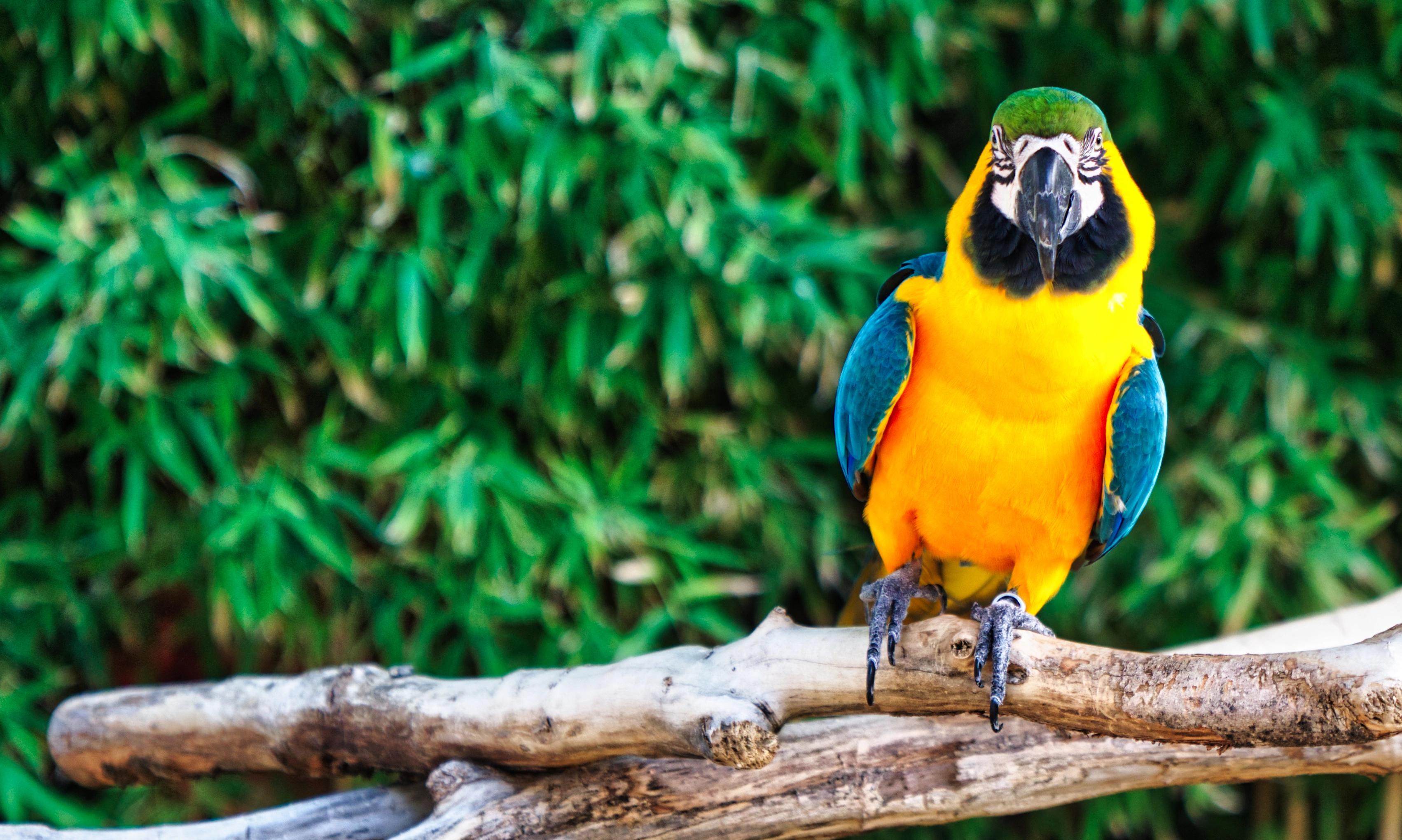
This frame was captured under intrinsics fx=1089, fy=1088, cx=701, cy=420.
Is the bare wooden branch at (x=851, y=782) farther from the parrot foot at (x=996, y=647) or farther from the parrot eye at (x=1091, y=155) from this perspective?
the parrot eye at (x=1091, y=155)

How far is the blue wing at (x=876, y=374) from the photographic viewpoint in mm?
1275

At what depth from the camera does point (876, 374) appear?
1.29 metres

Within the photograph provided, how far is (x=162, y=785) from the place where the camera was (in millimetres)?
1911

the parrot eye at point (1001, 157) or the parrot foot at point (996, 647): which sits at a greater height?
the parrot eye at point (1001, 157)

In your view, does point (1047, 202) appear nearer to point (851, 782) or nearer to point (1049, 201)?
point (1049, 201)

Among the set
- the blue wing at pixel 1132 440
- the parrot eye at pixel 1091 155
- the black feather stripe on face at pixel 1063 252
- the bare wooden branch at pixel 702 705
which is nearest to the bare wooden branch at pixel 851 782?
the bare wooden branch at pixel 702 705

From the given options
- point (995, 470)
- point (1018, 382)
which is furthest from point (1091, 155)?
point (995, 470)

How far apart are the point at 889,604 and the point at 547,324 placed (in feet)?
3.37

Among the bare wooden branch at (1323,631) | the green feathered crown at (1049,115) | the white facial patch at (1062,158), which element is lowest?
the bare wooden branch at (1323,631)

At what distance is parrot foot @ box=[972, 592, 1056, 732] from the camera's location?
3.65 ft

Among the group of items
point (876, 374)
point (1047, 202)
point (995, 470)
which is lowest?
point (995, 470)

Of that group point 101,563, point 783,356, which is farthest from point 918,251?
point 101,563

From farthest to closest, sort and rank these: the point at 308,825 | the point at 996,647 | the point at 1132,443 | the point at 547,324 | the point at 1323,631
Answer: the point at 547,324 → the point at 1323,631 → the point at 308,825 → the point at 1132,443 → the point at 996,647

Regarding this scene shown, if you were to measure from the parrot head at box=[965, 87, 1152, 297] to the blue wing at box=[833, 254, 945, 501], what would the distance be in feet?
0.42
